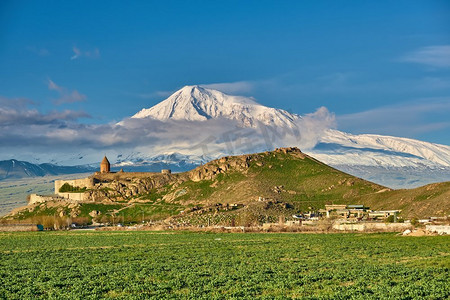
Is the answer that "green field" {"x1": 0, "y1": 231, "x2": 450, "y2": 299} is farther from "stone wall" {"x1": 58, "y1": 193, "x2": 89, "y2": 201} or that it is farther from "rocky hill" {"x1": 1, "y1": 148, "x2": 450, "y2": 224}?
"stone wall" {"x1": 58, "y1": 193, "x2": 89, "y2": 201}

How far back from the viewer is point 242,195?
536ft

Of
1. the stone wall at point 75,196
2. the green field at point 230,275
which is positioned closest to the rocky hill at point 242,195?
the stone wall at point 75,196

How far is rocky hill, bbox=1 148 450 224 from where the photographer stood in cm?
13525

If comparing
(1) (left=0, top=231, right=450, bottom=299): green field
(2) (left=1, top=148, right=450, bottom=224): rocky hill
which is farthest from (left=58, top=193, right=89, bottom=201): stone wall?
(1) (left=0, top=231, right=450, bottom=299): green field

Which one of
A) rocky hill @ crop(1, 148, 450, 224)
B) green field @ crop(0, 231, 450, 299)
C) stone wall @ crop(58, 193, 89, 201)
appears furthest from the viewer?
stone wall @ crop(58, 193, 89, 201)

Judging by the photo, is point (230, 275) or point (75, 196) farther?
point (75, 196)

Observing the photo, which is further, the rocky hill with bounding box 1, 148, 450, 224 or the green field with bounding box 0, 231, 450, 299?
the rocky hill with bounding box 1, 148, 450, 224

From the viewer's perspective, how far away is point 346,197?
157 meters

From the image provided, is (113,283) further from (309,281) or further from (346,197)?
(346,197)

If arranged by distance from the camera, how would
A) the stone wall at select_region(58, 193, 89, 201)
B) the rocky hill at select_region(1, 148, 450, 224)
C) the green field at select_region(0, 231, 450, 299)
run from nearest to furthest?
the green field at select_region(0, 231, 450, 299), the rocky hill at select_region(1, 148, 450, 224), the stone wall at select_region(58, 193, 89, 201)

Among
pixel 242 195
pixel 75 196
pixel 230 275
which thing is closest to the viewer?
pixel 230 275

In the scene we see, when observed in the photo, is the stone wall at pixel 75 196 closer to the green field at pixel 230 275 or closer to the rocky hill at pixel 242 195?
the rocky hill at pixel 242 195

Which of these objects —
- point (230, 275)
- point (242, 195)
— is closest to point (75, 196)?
point (242, 195)

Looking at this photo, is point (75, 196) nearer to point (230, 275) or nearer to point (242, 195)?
point (242, 195)
